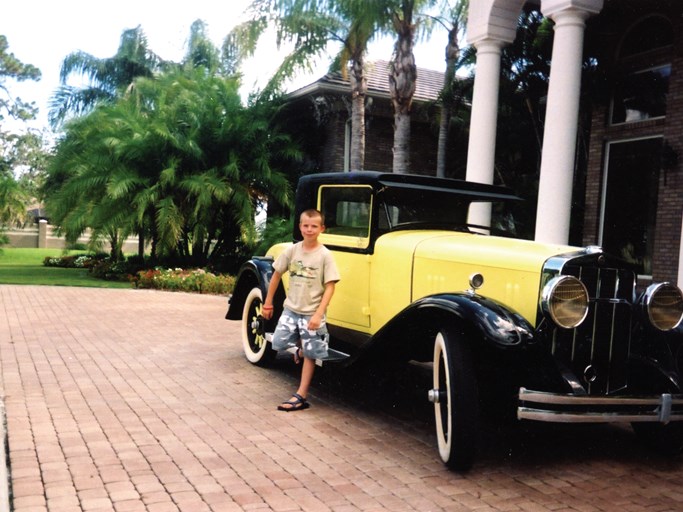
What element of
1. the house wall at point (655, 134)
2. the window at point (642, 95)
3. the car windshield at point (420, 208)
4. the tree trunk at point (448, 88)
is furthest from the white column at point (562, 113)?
the tree trunk at point (448, 88)

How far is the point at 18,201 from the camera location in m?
25.7

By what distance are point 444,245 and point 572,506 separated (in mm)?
1932

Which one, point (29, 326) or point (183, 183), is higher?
point (183, 183)

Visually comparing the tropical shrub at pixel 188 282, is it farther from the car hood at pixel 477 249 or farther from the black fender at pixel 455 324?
the black fender at pixel 455 324

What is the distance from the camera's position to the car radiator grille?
4102 mm

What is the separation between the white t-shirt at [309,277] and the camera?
17.2ft

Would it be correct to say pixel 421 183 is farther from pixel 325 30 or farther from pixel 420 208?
pixel 325 30

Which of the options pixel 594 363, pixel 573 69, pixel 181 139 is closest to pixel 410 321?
pixel 594 363

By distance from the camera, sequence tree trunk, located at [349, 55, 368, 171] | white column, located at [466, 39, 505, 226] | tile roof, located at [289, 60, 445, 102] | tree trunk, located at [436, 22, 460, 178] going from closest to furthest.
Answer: white column, located at [466, 39, 505, 226], tree trunk, located at [436, 22, 460, 178], tree trunk, located at [349, 55, 368, 171], tile roof, located at [289, 60, 445, 102]

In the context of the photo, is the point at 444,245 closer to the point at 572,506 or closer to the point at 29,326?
the point at 572,506

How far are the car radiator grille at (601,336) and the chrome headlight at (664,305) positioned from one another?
0.14m

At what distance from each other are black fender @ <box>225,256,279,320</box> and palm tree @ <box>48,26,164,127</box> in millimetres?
25330

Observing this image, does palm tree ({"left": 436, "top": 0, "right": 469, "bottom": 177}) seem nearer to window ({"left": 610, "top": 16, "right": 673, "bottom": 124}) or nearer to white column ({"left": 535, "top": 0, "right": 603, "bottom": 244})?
window ({"left": 610, "top": 16, "right": 673, "bottom": 124})

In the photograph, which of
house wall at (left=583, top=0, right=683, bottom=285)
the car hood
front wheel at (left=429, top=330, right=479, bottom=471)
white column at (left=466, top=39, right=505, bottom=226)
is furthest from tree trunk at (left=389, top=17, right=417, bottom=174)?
front wheel at (left=429, top=330, right=479, bottom=471)
